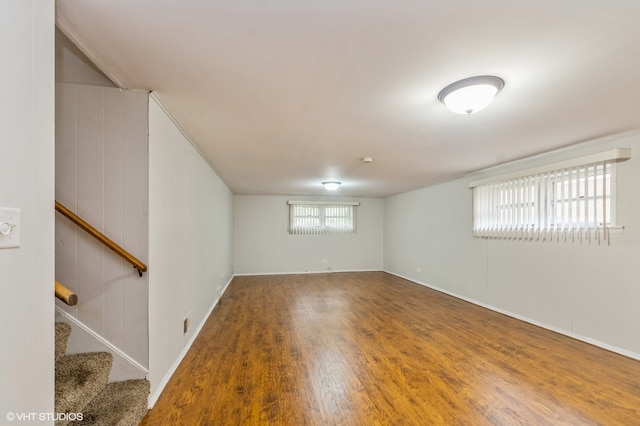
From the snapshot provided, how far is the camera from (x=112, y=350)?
1.87 metres

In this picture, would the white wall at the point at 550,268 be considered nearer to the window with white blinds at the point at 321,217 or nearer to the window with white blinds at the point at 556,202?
the window with white blinds at the point at 556,202

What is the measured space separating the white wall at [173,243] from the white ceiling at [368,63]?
0.28 metres

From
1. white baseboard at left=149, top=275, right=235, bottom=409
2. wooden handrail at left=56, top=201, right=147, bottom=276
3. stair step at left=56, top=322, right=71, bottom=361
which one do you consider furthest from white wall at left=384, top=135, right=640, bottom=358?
stair step at left=56, top=322, right=71, bottom=361

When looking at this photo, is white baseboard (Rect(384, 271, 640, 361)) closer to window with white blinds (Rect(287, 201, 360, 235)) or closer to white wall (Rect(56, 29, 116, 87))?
window with white blinds (Rect(287, 201, 360, 235))

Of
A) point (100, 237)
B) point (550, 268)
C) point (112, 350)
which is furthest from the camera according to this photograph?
point (550, 268)

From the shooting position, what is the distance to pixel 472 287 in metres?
4.84

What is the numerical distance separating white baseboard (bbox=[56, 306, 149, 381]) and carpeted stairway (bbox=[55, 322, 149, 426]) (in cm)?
4

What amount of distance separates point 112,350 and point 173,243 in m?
0.88
